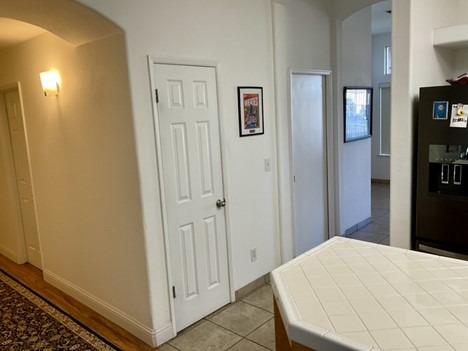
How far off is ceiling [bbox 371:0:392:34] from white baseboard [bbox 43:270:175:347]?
15.9 ft

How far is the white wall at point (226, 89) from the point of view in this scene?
2.55 m

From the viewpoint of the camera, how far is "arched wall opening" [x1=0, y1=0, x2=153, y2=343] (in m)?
2.55

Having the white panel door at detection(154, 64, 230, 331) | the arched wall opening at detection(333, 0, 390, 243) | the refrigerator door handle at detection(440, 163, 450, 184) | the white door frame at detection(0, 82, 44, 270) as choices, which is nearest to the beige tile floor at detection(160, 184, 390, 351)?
the white panel door at detection(154, 64, 230, 331)

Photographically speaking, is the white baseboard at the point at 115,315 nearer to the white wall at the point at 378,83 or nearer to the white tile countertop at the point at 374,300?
the white tile countertop at the point at 374,300

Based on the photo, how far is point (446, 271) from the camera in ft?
5.21

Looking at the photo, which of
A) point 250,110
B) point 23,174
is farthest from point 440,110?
point 23,174

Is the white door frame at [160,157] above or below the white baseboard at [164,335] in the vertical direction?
above

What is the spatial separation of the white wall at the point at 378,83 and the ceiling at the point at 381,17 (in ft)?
0.68

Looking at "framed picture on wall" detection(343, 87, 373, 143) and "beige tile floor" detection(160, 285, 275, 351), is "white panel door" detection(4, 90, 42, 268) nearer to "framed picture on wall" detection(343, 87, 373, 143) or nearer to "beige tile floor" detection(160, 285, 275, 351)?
"beige tile floor" detection(160, 285, 275, 351)

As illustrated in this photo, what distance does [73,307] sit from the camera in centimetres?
342

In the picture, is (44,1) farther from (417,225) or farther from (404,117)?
(417,225)

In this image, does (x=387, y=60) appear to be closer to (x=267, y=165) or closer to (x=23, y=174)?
(x=267, y=165)

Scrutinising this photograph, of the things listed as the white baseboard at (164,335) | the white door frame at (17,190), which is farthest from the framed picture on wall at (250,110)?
the white door frame at (17,190)

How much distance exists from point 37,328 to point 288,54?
10.7 ft
